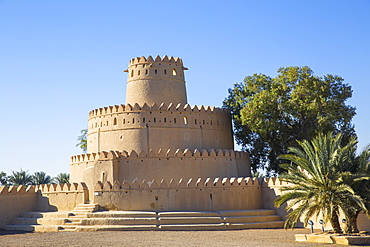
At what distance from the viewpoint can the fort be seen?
78.1 ft

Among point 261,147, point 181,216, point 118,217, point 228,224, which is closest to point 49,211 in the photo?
point 118,217

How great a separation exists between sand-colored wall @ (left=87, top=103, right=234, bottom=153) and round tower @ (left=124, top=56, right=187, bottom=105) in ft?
4.67

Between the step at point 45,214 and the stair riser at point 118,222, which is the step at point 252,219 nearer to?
the stair riser at point 118,222

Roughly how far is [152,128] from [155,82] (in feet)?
12.3

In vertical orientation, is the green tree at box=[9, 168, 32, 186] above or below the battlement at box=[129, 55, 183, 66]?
below

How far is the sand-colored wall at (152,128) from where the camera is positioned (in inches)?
1136

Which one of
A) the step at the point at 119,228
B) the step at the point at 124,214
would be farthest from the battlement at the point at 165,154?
the step at the point at 119,228

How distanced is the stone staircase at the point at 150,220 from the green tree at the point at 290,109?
7.03 meters

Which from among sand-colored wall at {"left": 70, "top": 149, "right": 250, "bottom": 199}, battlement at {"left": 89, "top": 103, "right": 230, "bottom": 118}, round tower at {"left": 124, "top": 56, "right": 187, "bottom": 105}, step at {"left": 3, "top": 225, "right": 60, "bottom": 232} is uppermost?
round tower at {"left": 124, "top": 56, "right": 187, "bottom": 105}

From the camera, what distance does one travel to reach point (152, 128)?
28.9 metres

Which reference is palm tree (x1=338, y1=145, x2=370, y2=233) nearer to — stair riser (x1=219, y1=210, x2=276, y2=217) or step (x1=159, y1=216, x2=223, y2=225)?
stair riser (x1=219, y1=210, x2=276, y2=217)

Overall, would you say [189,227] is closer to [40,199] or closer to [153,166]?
[153,166]

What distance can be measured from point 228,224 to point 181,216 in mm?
2290

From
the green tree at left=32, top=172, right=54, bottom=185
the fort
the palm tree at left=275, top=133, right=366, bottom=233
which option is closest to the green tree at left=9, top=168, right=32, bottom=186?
the green tree at left=32, top=172, right=54, bottom=185
